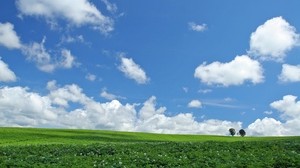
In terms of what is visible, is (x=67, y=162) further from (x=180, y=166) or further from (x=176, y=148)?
(x=176, y=148)

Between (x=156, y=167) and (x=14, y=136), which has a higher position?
(x=14, y=136)

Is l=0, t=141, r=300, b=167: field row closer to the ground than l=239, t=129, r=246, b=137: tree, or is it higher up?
closer to the ground

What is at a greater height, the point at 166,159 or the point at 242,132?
the point at 242,132

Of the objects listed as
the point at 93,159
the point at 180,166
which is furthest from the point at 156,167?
the point at 93,159

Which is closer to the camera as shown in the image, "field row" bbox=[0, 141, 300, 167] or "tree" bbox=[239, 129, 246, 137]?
"field row" bbox=[0, 141, 300, 167]

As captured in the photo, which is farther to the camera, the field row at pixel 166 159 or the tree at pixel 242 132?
the tree at pixel 242 132

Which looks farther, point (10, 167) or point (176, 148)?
point (176, 148)

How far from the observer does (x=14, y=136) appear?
66.9m

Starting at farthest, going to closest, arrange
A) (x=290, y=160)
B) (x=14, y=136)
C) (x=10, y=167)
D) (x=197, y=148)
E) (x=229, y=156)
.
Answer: (x=14, y=136), (x=197, y=148), (x=229, y=156), (x=290, y=160), (x=10, y=167)

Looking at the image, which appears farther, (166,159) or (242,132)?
(242,132)

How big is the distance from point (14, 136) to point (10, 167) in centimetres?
4170

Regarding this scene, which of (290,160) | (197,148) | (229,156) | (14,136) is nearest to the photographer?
(290,160)

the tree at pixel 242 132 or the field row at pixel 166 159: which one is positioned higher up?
the tree at pixel 242 132

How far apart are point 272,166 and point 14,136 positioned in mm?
47232
